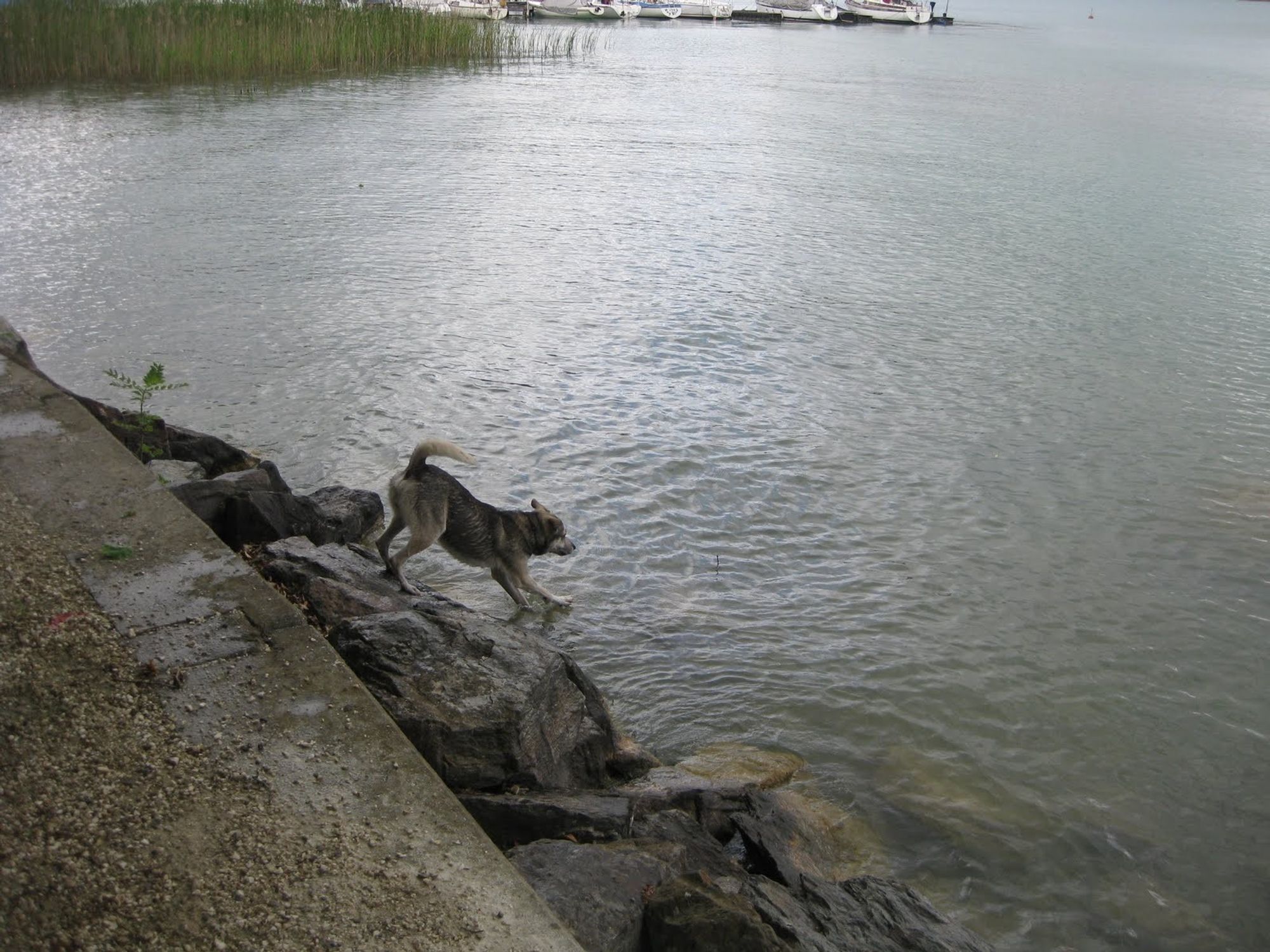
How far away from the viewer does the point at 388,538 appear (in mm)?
6812

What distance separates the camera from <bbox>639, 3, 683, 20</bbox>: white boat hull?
7794cm

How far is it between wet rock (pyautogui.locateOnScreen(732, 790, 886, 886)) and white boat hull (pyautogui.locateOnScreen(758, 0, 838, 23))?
8313 centimetres

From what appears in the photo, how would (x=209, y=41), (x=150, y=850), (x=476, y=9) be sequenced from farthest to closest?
(x=476, y=9), (x=209, y=41), (x=150, y=850)

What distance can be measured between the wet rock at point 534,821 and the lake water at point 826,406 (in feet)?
5.49

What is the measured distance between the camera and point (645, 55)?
50438 mm

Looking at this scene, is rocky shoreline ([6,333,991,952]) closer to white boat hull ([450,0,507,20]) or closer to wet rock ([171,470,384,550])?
wet rock ([171,470,384,550])

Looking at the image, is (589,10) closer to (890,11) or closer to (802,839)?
(890,11)

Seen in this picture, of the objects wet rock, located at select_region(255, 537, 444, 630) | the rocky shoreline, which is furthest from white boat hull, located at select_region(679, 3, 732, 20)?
the rocky shoreline

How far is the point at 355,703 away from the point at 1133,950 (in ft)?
10.8

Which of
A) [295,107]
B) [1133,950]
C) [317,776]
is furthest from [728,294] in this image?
[295,107]

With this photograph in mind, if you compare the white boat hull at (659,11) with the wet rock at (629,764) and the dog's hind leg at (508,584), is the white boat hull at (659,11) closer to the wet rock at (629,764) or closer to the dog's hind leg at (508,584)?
the dog's hind leg at (508,584)

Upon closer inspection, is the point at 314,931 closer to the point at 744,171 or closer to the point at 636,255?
Answer: the point at 636,255

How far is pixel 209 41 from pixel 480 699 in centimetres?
2642

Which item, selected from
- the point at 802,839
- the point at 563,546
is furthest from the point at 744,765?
the point at 563,546
